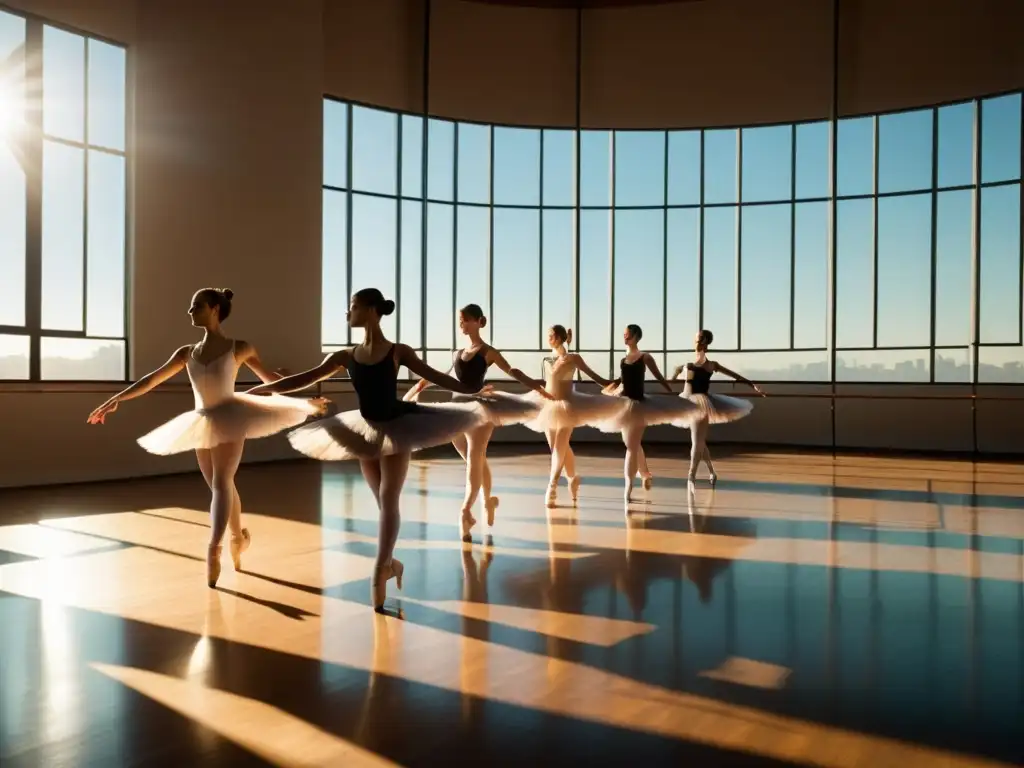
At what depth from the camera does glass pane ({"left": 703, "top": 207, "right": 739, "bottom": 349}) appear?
50.0 ft

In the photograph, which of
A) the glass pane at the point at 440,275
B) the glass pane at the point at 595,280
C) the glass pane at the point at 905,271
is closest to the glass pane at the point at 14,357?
the glass pane at the point at 440,275

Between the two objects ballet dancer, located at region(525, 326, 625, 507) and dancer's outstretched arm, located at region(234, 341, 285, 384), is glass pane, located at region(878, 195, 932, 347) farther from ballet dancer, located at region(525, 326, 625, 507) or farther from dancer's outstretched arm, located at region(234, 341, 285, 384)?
dancer's outstretched arm, located at region(234, 341, 285, 384)

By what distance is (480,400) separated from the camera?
18.7 feet

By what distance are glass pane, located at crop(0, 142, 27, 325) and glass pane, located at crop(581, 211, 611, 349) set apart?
8.72 m

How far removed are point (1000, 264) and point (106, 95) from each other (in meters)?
11.7

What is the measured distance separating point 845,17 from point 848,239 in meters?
3.29

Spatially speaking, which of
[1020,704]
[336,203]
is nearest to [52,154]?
[336,203]

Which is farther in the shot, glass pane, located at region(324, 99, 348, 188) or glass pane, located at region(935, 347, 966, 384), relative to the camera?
glass pane, located at region(935, 347, 966, 384)

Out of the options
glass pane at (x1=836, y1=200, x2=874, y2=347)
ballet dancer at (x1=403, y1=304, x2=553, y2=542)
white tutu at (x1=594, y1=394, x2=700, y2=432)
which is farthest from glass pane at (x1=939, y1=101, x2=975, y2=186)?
ballet dancer at (x1=403, y1=304, x2=553, y2=542)

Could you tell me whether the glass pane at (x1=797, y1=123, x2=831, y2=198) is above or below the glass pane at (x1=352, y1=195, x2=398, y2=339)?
above

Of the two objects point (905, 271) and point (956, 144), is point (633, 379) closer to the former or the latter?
point (905, 271)

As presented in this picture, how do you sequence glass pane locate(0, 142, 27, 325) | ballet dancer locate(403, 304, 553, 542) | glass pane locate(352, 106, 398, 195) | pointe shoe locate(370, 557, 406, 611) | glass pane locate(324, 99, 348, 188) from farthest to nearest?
glass pane locate(352, 106, 398, 195), glass pane locate(324, 99, 348, 188), glass pane locate(0, 142, 27, 325), ballet dancer locate(403, 304, 553, 542), pointe shoe locate(370, 557, 406, 611)

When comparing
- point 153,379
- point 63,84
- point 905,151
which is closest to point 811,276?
point 905,151

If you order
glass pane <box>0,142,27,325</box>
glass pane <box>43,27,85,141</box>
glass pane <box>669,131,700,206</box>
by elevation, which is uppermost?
glass pane <box>669,131,700,206</box>
